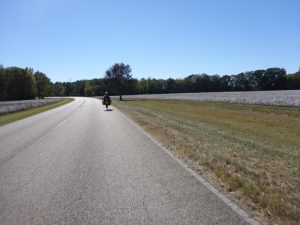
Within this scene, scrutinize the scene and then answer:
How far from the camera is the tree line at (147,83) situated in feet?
347

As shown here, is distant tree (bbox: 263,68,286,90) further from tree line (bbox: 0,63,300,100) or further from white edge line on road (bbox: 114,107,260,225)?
white edge line on road (bbox: 114,107,260,225)

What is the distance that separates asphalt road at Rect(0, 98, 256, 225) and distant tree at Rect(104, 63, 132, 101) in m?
91.7

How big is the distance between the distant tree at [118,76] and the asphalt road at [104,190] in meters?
91.7

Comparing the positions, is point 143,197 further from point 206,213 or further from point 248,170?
point 248,170

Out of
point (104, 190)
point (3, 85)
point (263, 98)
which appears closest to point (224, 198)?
point (104, 190)

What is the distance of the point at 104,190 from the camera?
315 inches

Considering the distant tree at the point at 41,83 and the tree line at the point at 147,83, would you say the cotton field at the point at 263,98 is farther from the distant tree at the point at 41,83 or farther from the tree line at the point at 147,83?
the distant tree at the point at 41,83

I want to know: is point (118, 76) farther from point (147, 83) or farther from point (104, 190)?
point (104, 190)

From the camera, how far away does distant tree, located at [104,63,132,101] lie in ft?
344

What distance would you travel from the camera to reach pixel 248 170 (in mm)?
9555

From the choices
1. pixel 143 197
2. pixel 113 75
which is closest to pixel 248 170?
pixel 143 197

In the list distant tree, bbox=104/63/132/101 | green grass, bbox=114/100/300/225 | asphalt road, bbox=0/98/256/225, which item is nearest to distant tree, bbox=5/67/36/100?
distant tree, bbox=104/63/132/101

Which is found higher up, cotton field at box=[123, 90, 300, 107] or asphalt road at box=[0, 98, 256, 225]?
asphalt road at box=[0, 98, 256, 225]

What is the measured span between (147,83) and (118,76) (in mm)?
83248
